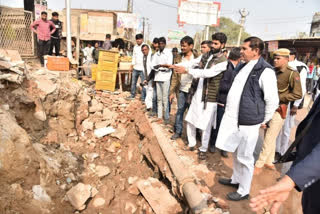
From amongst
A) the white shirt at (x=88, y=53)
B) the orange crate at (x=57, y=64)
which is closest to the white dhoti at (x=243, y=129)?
the orange crate at (x=57, y=64)

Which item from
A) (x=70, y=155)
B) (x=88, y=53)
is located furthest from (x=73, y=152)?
(x=88, y=53)

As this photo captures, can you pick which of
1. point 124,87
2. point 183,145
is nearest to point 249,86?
point 183,145

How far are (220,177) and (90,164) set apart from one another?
112 inches

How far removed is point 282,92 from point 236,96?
4.02ft

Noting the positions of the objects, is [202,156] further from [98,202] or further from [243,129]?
[98,202]

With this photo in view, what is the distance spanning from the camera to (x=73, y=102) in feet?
19.2

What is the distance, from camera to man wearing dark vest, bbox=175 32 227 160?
3.39 m

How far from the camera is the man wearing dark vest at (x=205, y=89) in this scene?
3393mm

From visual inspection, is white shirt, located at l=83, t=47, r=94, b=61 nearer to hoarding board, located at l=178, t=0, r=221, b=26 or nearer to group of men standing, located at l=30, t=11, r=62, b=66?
group of men standing, located at l=30, t=11, r=62, b=66

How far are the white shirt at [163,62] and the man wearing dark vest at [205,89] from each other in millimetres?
1108

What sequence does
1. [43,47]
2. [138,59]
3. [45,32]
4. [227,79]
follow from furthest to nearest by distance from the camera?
[43,47]
[45,32]
[138,59]
[227,79]

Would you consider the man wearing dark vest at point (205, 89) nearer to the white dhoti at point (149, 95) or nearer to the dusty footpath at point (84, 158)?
the dusty footpath at point (84, 158)

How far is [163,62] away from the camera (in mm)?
5051

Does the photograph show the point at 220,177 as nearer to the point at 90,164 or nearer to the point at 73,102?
the point at 90,164
